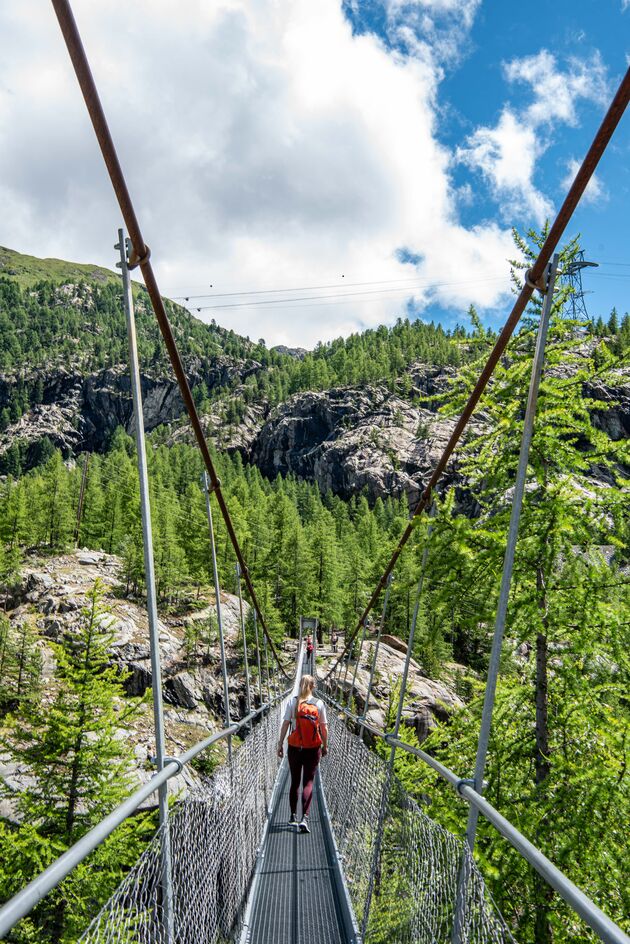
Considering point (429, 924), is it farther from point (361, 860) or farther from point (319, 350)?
point (319, 350)

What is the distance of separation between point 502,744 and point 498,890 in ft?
3.60

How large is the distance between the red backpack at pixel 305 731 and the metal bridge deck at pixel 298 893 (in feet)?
2.79

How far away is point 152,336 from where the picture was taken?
16988 centimetres

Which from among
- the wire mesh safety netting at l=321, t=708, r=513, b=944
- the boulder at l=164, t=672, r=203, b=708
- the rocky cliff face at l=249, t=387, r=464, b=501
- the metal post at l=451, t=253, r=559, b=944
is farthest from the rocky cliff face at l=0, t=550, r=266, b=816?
the rocky cliff face at l=249, t=387, r=464, b=501

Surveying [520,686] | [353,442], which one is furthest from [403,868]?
[353,442]

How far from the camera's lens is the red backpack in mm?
4312

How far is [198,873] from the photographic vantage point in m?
2.41

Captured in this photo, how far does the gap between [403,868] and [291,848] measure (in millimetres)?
2207

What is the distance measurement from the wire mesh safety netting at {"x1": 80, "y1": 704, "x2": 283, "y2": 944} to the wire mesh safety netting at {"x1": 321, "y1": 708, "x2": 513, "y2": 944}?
778mm

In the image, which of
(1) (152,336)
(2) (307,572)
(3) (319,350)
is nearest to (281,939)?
(2) (307,572)

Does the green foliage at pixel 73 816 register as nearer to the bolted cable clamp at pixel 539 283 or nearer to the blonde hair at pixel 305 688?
the blonde hair at pixel 305 688

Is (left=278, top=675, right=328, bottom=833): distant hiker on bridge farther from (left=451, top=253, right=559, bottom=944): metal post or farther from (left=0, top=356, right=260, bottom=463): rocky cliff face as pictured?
(left=0, top=356, right=260, bottom=463): rocky cliff face

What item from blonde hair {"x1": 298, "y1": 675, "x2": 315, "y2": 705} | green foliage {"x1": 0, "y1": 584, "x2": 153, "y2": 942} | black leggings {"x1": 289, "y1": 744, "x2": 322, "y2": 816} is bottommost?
green foliage {"x1": 0, "y1": 584, "x2": 153, "y2": 942}

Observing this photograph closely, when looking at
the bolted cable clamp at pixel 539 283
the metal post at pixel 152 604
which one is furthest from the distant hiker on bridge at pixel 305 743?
the bolted cable clamp at pixel 539 283
